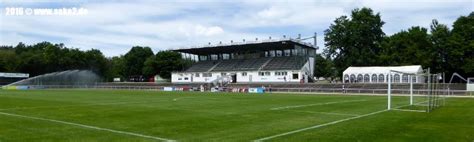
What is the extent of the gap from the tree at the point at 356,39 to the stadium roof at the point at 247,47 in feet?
23.3

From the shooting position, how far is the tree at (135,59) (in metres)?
126

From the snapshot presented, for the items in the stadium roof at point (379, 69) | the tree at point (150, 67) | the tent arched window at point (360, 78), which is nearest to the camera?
the stadium roof at point (379, 69)

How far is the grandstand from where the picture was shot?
82500 millimetres

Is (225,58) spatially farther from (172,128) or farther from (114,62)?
(172,128)

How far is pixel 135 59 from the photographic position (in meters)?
126

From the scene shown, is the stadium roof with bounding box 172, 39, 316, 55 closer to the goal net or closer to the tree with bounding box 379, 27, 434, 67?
the tree with bounding box 379, 27, 434, 67

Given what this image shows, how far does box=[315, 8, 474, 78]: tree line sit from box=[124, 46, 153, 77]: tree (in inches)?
2431

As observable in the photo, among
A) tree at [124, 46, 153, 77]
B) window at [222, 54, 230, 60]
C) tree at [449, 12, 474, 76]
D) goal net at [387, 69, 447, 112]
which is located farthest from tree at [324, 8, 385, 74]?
tree at [124, 46, 153, 77]

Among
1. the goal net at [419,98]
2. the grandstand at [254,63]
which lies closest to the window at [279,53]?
the grandstand at [254,63]

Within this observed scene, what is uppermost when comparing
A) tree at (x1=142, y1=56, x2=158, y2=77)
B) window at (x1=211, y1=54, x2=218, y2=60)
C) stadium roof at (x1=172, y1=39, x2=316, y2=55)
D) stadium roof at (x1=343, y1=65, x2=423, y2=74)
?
stadium roof at (x1=172, y1=39, x2=316, y2=55)

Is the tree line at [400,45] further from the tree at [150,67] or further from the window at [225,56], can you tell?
the tree at [150,67]

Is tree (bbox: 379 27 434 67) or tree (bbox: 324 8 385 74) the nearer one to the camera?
tree (bbox: 379 27 434 67)

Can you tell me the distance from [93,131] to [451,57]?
68.8 metres

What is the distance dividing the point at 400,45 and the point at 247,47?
31865 millimetres
